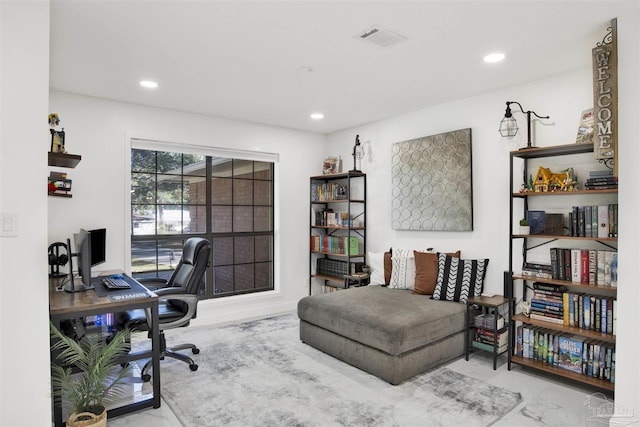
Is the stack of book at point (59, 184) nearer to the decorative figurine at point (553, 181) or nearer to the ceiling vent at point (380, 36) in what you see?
the ceiling vent at point (380, 36)

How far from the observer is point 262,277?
5.41 metres

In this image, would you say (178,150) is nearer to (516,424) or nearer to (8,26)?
(8,26)

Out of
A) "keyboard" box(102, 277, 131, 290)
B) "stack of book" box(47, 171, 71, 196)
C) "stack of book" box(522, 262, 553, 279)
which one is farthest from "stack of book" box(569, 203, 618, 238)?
"stack of book" box(47, 171, 71, 196)

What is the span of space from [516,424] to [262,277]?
3.71 meters

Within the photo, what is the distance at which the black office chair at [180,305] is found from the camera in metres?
3.00

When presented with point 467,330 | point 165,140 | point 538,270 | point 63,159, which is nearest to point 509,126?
point 538,270

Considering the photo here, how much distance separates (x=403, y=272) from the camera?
13.3 ft

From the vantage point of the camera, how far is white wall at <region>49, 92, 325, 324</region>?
3.66 metres

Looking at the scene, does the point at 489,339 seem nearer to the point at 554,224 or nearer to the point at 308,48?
the point at 554,224

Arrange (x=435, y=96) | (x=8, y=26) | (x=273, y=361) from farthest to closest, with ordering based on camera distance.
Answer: (x=435, y=96)
(x=273, y=361)
(x=8, y=26)

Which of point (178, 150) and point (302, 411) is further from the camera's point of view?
point (178, 150)

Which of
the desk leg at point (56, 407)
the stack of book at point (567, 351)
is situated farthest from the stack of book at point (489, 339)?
the desk leg at point (56, 407)

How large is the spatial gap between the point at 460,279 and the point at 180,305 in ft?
8.36

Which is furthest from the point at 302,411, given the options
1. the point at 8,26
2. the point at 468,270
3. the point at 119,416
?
the point at 8,26
